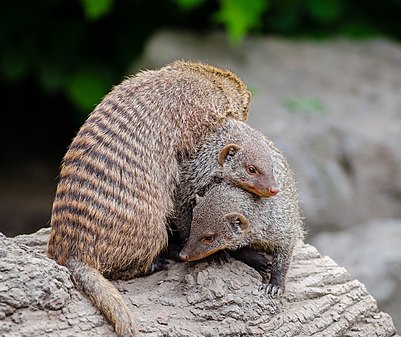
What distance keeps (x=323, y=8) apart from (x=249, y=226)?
5095 millimetres

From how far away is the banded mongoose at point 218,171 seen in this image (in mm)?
3662

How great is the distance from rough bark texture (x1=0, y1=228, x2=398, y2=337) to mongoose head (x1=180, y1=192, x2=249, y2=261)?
0.09m

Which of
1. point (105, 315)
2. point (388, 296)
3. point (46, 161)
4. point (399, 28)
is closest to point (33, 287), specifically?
point (105, 315)

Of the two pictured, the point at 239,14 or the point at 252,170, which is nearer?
the point at 252,170

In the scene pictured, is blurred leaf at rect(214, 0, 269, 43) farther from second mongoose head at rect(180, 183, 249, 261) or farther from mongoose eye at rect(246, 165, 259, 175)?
second mongoose head at rect(180, 183, 249, 261)

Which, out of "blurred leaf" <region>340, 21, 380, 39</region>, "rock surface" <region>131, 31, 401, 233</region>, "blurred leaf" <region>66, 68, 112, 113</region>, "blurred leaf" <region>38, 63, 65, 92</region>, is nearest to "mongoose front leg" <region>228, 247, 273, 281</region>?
"rock surface" <region>131, 31, 401, 233</region>

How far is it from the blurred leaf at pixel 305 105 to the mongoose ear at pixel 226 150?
3671 millimetres

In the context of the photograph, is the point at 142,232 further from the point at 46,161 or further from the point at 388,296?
the point at 46,161

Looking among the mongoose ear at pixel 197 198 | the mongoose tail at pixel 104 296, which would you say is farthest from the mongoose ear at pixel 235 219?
the mongoose tail at pixel 104 296

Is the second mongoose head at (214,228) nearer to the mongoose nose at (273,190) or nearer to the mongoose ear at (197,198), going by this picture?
the mongoose ear at (197,198)

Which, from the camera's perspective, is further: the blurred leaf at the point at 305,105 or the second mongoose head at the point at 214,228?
the blurred leaf at the point at 305,105

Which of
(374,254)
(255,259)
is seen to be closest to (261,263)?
(255,259)

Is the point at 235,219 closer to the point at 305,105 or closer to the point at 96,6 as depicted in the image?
the point at 305,105

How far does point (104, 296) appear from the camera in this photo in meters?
3.16
